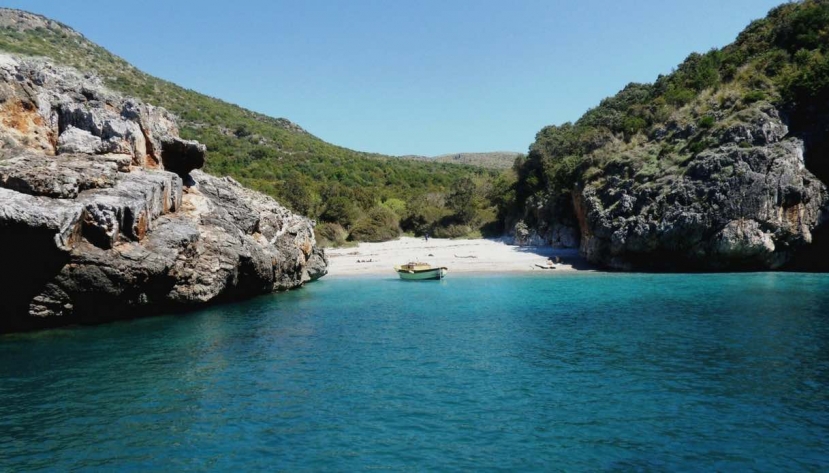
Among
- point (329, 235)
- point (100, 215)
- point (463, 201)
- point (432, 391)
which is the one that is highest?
point (463, 201)

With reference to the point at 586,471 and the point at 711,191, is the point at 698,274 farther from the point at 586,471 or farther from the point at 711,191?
the point at 586,471

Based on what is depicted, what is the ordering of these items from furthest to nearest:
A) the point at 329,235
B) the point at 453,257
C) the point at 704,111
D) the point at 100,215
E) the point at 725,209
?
the point at 329,235
the point at 453,257
the point at 704,111
the point at 725,209
the point at 100,215

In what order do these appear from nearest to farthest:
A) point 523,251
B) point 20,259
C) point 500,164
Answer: point 20,259 → point 523,251 → point 500,164

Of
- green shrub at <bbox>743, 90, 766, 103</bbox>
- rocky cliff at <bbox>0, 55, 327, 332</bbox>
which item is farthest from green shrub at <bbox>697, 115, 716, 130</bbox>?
rocky cliff at <bbox>0, 55, 327, 332</bbox>

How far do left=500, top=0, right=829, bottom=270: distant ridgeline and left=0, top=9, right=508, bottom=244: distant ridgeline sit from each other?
16523 mm

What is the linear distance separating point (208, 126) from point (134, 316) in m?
69.4

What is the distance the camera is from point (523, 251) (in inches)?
2013

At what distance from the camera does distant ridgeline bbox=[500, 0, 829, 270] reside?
124 ft

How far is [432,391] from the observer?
1380 cm

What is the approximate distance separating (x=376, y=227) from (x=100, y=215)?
41866 millimetres

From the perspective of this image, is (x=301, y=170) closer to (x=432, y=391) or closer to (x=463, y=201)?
(x=463, y=201)

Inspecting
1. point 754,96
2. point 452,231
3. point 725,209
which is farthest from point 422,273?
point 754,96

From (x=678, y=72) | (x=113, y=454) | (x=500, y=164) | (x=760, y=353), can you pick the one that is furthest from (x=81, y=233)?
(x=500, y=164)

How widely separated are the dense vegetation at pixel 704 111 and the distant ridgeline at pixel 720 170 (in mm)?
112
